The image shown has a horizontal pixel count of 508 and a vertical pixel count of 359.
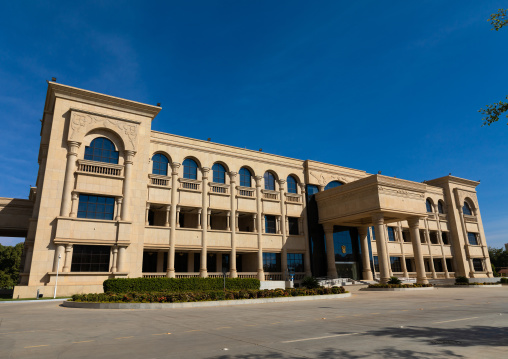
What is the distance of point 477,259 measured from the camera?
57.4 metres

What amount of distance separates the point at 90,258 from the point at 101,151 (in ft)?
32.4

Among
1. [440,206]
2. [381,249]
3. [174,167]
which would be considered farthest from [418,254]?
[174,167]

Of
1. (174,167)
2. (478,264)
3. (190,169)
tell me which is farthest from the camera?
(478,264)

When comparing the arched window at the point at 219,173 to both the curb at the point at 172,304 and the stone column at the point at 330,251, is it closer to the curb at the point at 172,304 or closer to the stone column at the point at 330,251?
the stone column at the point at 330,251

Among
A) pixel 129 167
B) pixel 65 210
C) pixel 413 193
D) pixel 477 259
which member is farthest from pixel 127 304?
pixel 477 259

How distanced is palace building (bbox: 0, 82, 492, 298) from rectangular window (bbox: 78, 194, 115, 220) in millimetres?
84

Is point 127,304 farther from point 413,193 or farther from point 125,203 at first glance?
point 413,193

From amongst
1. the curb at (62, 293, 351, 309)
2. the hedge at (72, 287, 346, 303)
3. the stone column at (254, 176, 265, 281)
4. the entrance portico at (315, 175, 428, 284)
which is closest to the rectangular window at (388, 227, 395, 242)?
the entrance portico at (315, 175, 428, 284)

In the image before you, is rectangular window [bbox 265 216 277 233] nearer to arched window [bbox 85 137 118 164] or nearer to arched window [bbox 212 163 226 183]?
arched window [bbox 212 163 226 183]

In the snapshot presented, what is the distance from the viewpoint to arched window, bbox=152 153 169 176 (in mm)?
35250

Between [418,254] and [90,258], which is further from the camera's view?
[418,254]

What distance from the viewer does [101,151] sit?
105ft

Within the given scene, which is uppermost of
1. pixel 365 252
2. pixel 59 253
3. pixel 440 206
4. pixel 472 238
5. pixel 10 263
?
pixel 440 206

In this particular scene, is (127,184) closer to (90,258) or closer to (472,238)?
(90,258)
